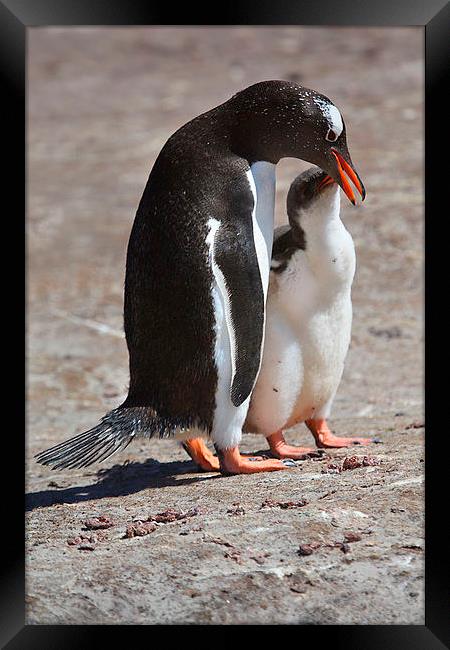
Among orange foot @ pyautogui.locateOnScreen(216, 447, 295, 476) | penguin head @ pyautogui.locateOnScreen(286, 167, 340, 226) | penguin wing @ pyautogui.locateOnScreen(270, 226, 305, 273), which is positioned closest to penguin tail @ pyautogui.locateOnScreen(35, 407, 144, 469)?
orange foot @ pyautogui.locateOnScreen(216, 447, 295, 476)

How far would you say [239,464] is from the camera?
3.44 metres

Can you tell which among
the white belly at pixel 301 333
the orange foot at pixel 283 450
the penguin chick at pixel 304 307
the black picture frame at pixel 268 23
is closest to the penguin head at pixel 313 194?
the penguin chick at pixel 304 307

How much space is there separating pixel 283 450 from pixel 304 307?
1.60ft

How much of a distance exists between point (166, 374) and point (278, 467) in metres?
0.48

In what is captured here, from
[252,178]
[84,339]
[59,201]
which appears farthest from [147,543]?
[59,201]

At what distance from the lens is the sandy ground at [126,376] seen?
110 inches

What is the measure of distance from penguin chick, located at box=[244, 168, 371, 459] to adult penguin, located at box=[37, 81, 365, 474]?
0.16m

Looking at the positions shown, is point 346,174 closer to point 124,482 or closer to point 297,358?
point 297,358

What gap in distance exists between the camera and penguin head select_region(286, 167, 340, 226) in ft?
11.2

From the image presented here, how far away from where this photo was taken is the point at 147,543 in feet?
9.86

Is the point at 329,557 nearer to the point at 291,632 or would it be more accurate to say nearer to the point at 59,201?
the point at 291,632

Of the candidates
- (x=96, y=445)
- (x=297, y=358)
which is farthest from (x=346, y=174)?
(x=96, y=445)

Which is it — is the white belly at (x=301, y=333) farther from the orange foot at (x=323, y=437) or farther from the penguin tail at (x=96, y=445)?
the penguin tail at (x=96, y=445)

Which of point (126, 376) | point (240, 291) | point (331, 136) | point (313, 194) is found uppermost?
point (331, 136)
